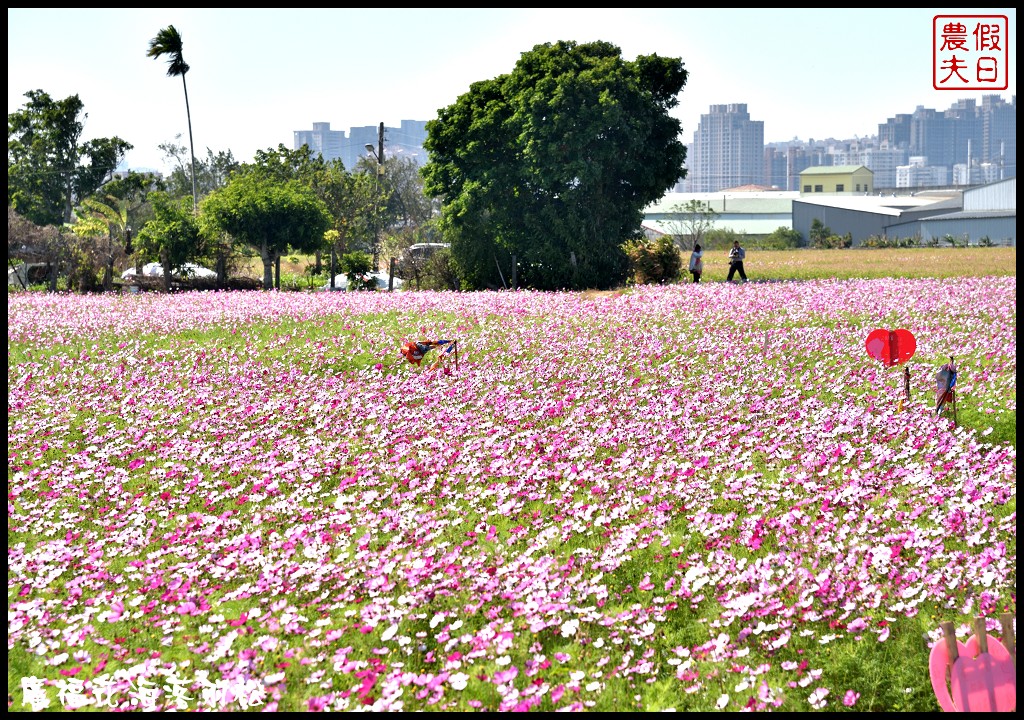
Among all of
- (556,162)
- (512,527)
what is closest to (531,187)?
(556,162)

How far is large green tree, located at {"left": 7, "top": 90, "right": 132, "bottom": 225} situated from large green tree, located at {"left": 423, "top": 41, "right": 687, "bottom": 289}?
157ft

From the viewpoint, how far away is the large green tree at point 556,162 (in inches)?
1347

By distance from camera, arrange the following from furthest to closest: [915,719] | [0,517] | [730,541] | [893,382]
Result: [893,382] < [730,541] < [0,517] < [915,719]

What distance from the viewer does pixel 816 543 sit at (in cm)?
873

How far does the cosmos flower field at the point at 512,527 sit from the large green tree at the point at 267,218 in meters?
22.7

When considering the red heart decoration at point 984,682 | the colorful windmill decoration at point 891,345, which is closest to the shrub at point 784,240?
the colorful windmill decoration at point 891,345

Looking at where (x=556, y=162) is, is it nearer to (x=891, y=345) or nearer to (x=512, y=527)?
(x=891, y=345)

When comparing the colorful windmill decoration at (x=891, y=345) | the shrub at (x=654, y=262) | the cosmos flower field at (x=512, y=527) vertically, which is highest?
the shrub at (x=654, y=262)

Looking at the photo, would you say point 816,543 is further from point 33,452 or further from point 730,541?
point 33,452

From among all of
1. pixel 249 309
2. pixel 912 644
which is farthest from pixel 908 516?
pixel 249 309

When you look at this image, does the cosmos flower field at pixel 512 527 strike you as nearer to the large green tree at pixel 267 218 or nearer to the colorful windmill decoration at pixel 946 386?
the colorful windmill decoration at pixel 946 386

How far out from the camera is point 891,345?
42.2 feet

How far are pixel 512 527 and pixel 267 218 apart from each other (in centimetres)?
3402

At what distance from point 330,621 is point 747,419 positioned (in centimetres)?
741
